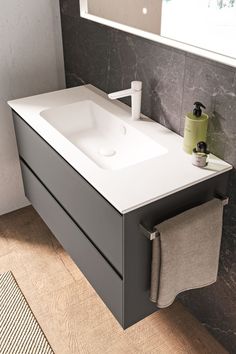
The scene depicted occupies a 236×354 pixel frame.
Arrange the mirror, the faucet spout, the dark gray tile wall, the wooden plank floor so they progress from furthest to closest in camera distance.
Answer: the wooden plank floor < the faucet spout < the dark gray tile wall < the mirror

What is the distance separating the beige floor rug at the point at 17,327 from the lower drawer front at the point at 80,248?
413 mm

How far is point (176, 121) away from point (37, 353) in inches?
48.2

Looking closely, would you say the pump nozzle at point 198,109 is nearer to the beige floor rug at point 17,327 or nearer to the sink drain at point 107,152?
the sink drain at point 107,152

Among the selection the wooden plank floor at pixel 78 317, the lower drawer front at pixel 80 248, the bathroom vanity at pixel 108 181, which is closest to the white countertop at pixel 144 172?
the bathroom vanity at pixel 108 181

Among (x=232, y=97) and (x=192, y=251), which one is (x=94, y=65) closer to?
(x=232, y=97)

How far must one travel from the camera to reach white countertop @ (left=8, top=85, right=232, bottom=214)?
135 centimetres

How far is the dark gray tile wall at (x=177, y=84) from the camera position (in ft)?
4.75

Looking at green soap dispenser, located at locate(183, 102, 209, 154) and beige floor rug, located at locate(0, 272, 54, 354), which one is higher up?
green soap dispenser, located at locate(183, 102, 209, 154)

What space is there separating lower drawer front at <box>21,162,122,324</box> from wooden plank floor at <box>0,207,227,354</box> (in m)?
0.33

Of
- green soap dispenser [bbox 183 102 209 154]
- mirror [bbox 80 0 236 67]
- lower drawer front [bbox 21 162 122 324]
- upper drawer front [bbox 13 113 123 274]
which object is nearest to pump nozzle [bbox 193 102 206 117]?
green soap dispenser [bbox 183 102 209 154]

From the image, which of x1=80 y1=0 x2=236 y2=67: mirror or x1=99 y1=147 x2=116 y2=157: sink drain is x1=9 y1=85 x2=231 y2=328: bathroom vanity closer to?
x1=99 y1=147 x2=116 y2=157: sink drain

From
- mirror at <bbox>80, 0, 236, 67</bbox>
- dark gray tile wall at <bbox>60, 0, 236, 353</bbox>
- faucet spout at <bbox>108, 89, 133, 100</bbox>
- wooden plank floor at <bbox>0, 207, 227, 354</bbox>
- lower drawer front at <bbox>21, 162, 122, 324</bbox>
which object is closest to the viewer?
mirror at <bbox>80, 0, 236, 67</bbox>

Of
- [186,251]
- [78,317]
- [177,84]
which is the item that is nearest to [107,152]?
[177,84]

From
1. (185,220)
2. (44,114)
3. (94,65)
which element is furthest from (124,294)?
(94,65)
